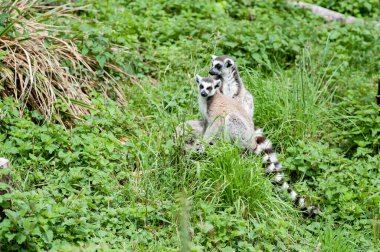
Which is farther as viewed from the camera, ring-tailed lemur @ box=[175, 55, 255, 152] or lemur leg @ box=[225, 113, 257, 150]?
ring-tailed lemur @ box=[175, 55, 255, 152]

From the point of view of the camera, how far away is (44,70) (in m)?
6.82

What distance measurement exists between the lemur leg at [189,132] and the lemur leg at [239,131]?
0.30 metres

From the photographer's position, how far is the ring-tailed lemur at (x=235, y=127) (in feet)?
20.1

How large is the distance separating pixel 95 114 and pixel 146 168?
3.46 feet

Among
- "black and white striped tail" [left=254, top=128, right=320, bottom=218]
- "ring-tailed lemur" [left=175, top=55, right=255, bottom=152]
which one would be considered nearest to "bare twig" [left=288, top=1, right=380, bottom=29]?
"ring-tailed lemur" [left=175, top=55, right=255, bottom=152]

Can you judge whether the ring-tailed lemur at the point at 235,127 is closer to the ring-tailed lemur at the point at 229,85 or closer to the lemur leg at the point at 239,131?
the lemur leg at the point at 239,131

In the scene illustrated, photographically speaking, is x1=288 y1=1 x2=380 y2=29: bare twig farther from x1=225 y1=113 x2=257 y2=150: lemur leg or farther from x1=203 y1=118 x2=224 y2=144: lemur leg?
x1=203 y1=118 x2=224 y2=144: lemur leg

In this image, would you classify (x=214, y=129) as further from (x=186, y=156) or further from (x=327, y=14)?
(x=327, y=14)

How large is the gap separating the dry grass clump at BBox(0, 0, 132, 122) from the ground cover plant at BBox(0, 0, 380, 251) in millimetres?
119

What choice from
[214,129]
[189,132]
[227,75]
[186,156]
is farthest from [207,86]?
[186,156]

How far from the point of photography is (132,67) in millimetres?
7926

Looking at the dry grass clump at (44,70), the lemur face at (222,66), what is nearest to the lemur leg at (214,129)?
the lemur face at (222,66)

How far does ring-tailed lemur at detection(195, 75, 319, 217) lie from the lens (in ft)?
20.1

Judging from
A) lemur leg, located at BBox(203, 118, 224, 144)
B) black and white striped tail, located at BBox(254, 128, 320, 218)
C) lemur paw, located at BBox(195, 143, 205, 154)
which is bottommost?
black and white striped tail, located at BBox(254, 128, 320, 218)
